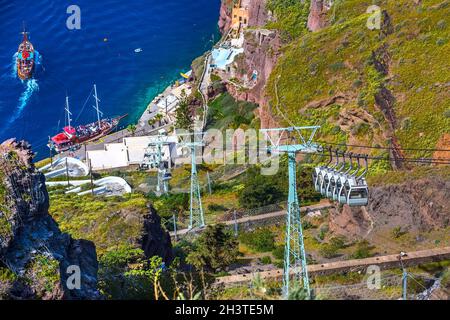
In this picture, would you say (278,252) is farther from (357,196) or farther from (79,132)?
(79,132)

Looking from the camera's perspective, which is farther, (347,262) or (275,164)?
(275,164)

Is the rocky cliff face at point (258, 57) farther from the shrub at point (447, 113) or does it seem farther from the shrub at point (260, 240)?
the shrub at point (260, 240)

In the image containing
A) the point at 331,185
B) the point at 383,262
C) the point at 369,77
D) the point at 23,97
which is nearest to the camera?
the point at 331,185

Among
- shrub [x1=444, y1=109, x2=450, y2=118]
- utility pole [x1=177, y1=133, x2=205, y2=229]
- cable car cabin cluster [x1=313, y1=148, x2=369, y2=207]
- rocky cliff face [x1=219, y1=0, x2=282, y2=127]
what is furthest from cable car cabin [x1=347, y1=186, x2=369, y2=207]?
rocky cliff face [x1=219, y1=0, x2=282, y2=127]

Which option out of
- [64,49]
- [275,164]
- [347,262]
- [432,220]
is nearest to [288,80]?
[275,164]

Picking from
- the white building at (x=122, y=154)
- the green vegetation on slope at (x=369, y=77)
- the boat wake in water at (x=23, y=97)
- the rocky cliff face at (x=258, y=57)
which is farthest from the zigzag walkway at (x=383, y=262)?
the boat wake in water at (x=23, y=97)

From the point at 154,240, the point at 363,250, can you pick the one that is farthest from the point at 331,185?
the point at 154,240
